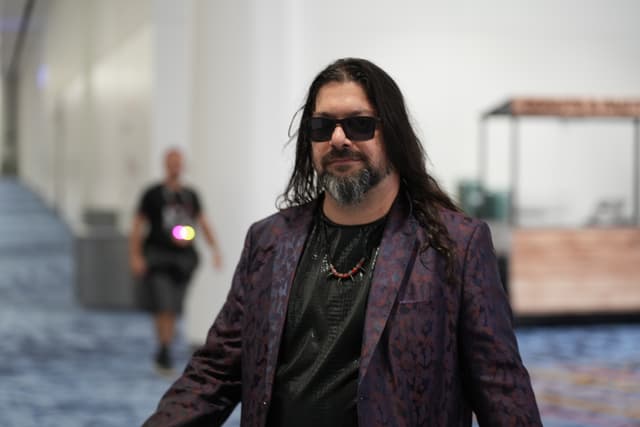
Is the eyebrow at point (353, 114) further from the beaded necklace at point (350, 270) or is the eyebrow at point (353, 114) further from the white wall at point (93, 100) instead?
the white wall at point (93, 100)

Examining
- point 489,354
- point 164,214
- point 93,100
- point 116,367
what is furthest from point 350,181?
point 93,100

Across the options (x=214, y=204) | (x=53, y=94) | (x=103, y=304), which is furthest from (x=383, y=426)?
(x=53, y=94)

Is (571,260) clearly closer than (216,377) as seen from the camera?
No

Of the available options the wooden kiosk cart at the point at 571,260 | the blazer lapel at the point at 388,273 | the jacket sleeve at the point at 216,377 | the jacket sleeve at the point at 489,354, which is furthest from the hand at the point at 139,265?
the jacket sleeve at the point at 489,354

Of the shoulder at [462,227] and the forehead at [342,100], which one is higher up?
the forehead at [342,100]

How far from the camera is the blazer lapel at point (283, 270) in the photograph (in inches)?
86.2

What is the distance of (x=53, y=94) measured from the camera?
27.7 metres

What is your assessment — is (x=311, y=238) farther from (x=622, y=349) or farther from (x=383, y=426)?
(x=622, y=349)

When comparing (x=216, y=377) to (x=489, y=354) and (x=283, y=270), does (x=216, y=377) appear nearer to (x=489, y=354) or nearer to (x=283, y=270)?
(x=283, y=270)

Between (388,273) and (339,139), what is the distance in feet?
0.96

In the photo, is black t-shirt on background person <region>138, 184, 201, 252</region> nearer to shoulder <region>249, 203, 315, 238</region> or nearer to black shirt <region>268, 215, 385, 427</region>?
shoulder <region>249, 203, 315, 238</region>

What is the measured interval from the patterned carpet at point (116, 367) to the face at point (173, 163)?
1417 mm

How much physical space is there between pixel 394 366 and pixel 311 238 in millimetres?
380

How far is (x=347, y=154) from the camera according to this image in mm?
2207
